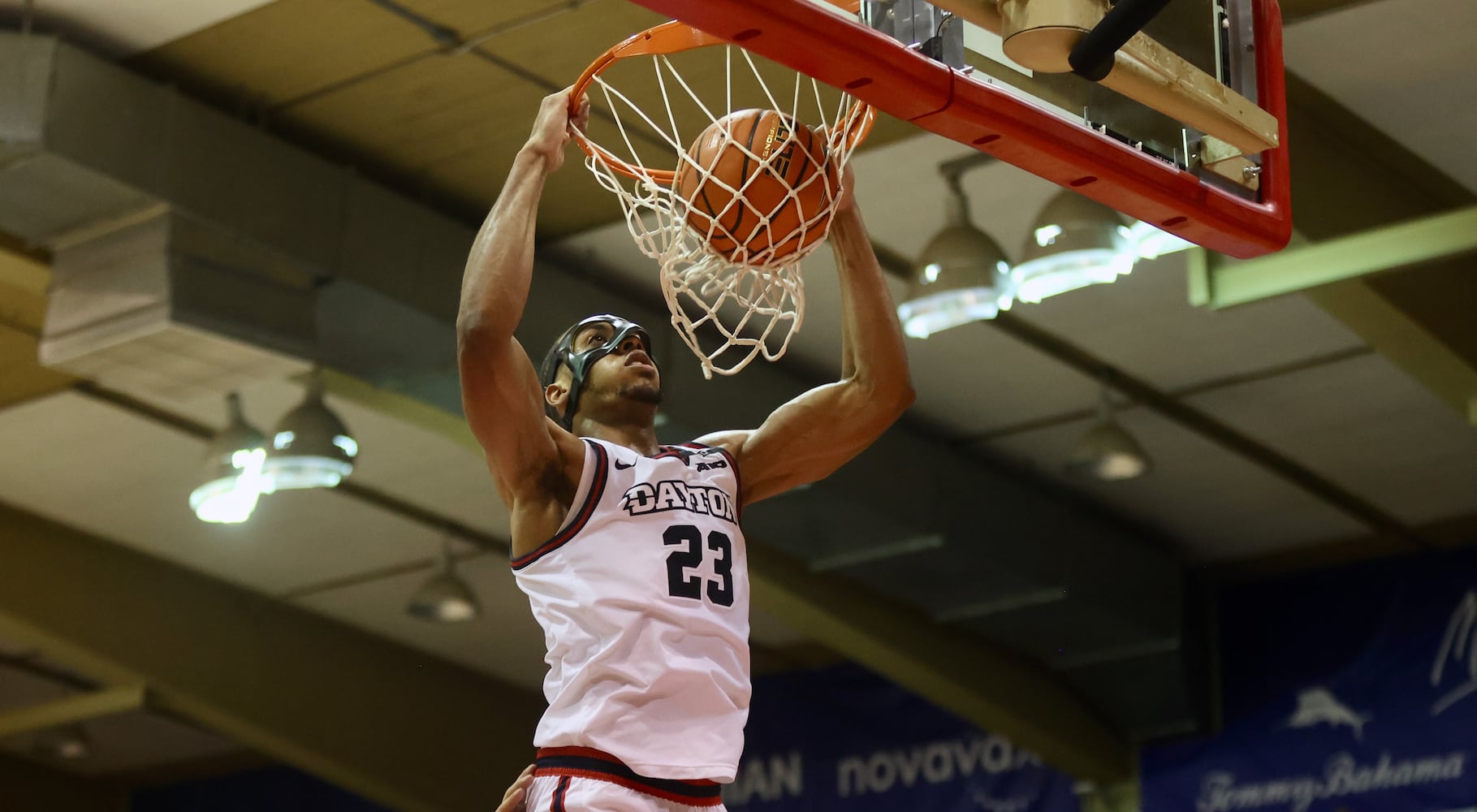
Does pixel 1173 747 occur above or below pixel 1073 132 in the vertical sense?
above

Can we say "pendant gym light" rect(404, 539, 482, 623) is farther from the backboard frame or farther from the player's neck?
the backboard frame

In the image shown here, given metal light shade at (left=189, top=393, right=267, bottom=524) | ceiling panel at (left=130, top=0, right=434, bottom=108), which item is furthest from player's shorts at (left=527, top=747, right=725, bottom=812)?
metal light shade at (left=189, top=393, right=267, bottom=524)

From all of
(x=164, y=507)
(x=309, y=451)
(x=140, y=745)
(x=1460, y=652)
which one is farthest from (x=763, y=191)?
(x=140, y=745)

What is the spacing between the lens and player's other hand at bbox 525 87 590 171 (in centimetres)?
480

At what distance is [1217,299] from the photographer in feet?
30.0

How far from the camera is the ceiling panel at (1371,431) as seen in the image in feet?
36.4

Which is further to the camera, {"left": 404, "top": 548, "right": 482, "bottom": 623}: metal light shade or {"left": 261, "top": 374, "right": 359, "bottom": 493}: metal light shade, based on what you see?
{"left": 404, "top": 548, "right": 482, "bottom": 623}: metal light shade

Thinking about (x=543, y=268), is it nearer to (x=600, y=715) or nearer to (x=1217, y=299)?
(x=1217, y=299)

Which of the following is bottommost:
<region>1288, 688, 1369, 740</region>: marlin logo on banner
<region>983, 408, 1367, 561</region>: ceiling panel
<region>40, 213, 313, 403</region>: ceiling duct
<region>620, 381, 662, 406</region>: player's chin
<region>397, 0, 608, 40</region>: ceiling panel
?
<region>620, 381, 662, 406</region>: player's chin

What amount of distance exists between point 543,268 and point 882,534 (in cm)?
284

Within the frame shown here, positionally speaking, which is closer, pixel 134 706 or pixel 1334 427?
pixel 1334 427

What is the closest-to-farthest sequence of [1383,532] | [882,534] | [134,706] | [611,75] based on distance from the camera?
[611,75], [882,534], [1383,532], [134,706]

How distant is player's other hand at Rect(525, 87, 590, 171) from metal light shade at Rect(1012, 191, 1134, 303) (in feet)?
12.5

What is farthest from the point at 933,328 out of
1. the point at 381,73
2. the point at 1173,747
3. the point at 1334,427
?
the point at 1173,747
